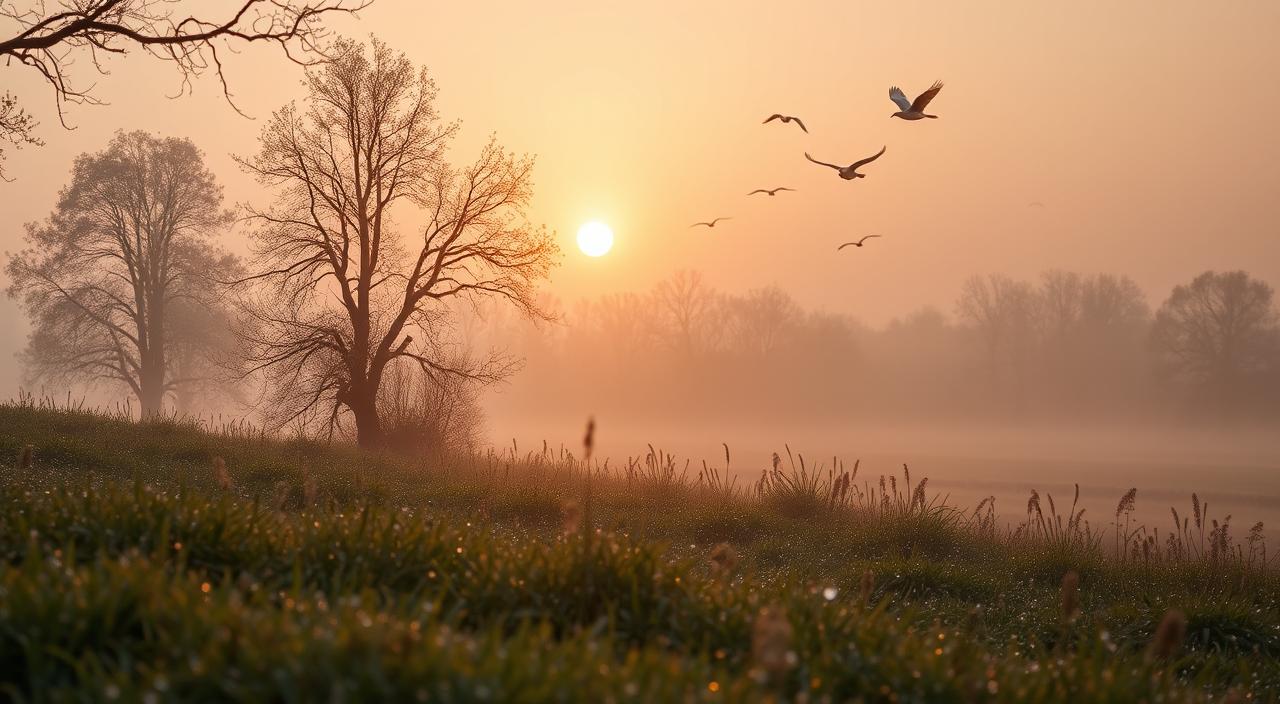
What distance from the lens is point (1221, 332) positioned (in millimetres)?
57969

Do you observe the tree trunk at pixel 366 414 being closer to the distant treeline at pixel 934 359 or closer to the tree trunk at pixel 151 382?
the tree trunk at pixel 151 382

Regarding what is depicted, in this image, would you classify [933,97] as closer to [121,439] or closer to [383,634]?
[383,634]

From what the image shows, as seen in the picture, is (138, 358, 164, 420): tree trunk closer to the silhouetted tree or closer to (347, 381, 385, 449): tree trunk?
(347, 381, 385, 449): tree trunk

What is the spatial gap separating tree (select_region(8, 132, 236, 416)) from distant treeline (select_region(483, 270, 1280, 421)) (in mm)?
32337

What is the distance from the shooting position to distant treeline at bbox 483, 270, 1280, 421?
2320 inches

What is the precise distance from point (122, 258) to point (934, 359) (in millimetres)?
73827

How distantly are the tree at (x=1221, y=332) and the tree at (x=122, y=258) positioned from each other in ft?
201

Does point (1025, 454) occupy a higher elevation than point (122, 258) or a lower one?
lower

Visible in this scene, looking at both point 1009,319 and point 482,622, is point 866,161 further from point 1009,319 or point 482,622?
point 1009,319


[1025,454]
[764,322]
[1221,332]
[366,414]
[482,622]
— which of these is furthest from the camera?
[764,322]

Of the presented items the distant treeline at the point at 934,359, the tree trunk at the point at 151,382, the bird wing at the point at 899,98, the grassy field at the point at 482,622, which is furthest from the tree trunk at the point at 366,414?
the distant treeline at the point at 934,359

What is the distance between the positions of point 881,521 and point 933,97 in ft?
19.7

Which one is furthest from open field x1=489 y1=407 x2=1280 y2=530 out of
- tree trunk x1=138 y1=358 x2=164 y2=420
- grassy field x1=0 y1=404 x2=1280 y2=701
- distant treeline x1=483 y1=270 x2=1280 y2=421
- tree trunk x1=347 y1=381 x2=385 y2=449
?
tree trunk x1=138 y1=358 x2=164 y2=420

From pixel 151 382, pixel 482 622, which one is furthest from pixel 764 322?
pixel 482 622
